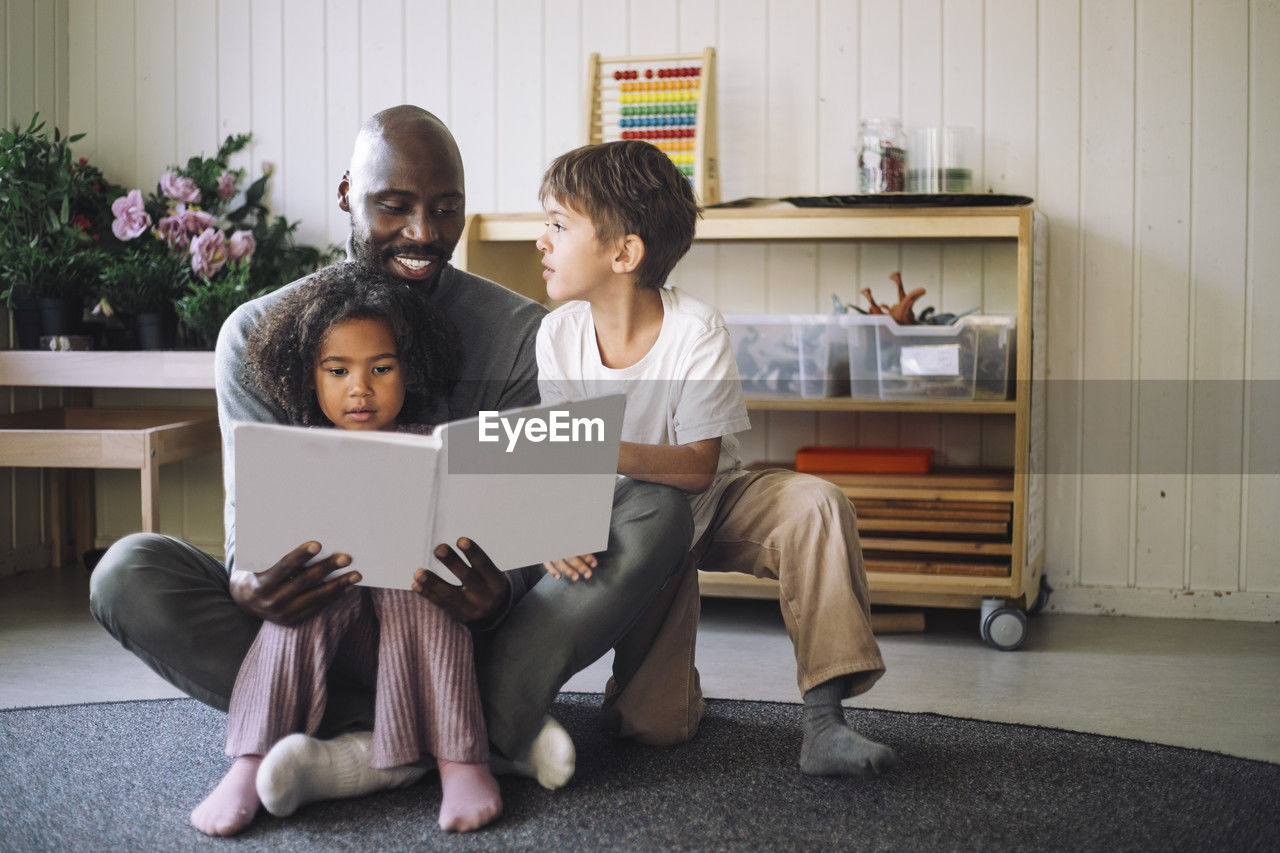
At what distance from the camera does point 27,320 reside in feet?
9.52

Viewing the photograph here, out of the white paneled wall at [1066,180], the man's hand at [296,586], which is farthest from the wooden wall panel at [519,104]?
the man's hand at [296,586]

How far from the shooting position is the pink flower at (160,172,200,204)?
2973mm

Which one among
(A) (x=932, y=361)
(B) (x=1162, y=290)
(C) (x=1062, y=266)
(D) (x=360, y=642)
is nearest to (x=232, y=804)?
(D) (x=360, y=642)

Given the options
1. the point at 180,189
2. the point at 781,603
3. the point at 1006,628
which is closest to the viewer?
the point at 781,603

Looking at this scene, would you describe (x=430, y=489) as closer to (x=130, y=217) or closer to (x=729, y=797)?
(x=729, y=797)

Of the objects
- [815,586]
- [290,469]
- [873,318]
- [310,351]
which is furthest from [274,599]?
[873,318]

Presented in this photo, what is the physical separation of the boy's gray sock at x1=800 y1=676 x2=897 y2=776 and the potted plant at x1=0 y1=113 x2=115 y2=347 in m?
2.12

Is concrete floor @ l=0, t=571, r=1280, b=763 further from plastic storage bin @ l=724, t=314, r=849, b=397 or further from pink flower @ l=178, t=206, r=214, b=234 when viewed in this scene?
pink flower @ l=178, t=206, r=214, b=234

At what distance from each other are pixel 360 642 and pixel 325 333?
15.8 inches

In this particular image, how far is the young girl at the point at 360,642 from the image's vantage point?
57.7 inches

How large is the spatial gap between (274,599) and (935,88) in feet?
6.44

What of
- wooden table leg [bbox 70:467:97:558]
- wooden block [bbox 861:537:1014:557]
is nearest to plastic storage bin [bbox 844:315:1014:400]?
wooden block [bbox 861:537:1014:557]

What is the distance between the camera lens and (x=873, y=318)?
2.51m

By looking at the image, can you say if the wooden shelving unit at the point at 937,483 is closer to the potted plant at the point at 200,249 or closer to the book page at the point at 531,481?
the potted plant at the point at 200,249
